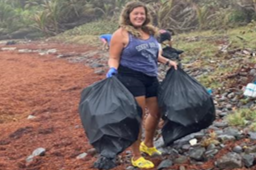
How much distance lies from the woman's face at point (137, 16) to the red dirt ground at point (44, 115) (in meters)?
1.44

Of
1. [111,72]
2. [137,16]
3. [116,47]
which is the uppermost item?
[137,16]

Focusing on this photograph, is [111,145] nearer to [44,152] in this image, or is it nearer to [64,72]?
[44,152]

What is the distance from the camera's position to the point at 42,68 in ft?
41.2

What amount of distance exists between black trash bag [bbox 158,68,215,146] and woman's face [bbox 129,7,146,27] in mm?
645

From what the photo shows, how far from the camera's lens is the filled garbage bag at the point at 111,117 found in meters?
3.90

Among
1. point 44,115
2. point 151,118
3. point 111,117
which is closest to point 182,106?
point 151,118

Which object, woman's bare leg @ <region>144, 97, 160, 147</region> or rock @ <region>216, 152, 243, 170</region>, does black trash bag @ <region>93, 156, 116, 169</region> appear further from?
rock @ <region>216, 152, 243, 170</region>

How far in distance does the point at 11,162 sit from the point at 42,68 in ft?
24.6

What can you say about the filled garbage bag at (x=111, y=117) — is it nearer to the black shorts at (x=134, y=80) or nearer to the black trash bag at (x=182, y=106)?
the black shorts at (x=134, y=80)

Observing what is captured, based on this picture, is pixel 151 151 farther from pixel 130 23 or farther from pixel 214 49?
pixel 214 49

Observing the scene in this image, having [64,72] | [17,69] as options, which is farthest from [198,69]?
[17,69]

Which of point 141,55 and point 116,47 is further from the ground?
point 116,47

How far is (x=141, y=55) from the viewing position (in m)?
4.24

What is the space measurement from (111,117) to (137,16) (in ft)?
3.35
